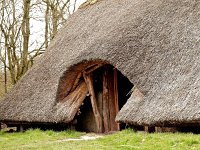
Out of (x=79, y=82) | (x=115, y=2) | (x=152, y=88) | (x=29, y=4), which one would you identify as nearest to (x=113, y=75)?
(x=79, y=82)

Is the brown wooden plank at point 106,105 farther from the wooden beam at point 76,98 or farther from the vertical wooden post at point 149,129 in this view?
the vertical wooden post at point 149,129

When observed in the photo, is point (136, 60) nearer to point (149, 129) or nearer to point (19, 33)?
point (149, 129)

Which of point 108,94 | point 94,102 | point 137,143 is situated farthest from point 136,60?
point 137,143

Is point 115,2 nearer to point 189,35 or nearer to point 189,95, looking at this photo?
point 189,35

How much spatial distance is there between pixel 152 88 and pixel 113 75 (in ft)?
10.8

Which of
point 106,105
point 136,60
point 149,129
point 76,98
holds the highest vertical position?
point 136,60

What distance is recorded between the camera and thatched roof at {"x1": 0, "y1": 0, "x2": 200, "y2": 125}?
426 inches

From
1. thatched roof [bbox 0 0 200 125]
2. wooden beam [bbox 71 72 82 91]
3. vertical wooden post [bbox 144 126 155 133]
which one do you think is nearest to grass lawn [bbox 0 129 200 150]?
vertical wooden post [bbox 144 126 155 133]

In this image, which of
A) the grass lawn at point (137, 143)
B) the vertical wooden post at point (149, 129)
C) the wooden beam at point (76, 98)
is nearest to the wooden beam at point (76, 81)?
the wooden beam at point (76, 98)

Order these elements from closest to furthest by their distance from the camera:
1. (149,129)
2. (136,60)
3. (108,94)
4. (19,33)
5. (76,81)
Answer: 1. (149,129)
2. (136,60)
3. (108,94)
4. (76,81)
5. (19,33)

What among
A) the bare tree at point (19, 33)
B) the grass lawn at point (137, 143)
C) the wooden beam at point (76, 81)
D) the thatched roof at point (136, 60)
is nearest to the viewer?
the grass lawn at point (137, 143)

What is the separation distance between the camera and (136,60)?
1266 cm

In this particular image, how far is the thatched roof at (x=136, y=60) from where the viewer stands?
10828mm

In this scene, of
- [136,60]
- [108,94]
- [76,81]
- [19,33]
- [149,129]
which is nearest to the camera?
[149,129]
